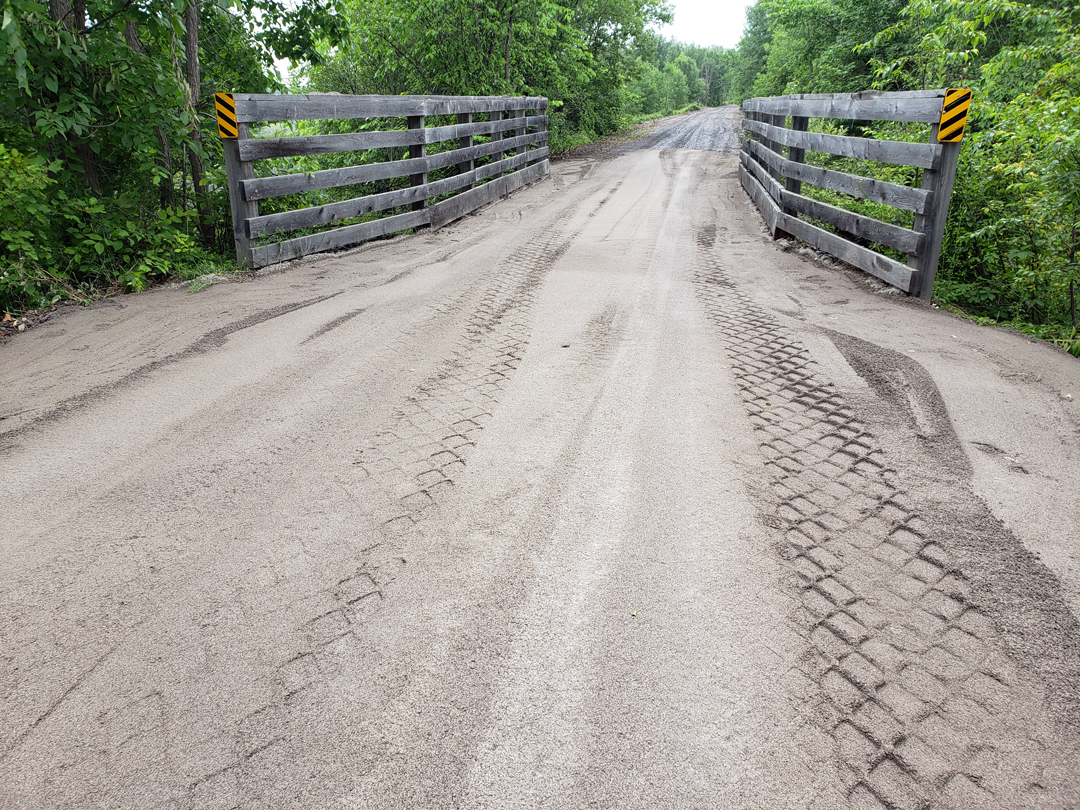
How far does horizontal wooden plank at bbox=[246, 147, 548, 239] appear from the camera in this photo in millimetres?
6699

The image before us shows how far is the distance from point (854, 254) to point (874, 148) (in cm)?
99

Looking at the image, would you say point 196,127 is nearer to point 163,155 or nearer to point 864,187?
point 163,155

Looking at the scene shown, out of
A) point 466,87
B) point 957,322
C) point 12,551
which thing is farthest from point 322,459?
point 466,87

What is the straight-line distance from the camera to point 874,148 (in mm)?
6121

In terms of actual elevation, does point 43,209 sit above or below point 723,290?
above

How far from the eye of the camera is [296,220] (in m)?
7.02

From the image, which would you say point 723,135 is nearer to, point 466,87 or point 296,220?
point 466,87

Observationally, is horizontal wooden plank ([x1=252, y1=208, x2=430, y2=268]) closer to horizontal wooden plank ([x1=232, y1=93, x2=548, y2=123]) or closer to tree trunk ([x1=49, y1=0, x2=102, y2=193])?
horizontal wooden plank ([x1=232, y1=93, x2=548, y2=123])

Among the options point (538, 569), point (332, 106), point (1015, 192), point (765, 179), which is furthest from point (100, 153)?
point (765, 179)

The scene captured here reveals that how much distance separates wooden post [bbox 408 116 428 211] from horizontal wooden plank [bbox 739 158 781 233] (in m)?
4.60

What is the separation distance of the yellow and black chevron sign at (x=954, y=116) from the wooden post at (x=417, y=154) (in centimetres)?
596

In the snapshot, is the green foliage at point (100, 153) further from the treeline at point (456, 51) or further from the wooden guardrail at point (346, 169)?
the treeline at point (456, 51)

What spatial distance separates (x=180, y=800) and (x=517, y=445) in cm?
210

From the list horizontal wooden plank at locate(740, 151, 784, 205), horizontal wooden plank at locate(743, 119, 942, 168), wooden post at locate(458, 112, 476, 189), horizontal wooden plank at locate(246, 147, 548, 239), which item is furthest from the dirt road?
wooden post at locate(458, 112, 476, 189)
